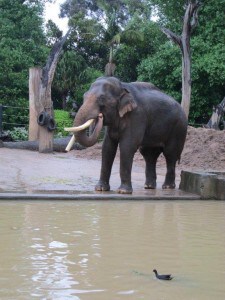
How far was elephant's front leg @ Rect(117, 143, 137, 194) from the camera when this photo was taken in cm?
858

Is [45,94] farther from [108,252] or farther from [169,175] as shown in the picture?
[108,252]

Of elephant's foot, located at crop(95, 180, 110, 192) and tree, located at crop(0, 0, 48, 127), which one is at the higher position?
tree, located at crop(0, 0, 48, 127)

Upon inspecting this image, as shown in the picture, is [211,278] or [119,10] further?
[119,10]

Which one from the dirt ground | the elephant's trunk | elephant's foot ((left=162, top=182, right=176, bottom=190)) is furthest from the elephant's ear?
the dirt ground

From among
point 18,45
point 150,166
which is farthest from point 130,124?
point 18,45

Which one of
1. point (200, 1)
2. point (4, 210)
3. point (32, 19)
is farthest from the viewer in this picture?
point (32, 19)

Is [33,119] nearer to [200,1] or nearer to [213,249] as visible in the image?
[200,1]

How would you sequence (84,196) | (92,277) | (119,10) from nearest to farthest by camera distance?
(92,277)
(84,196)
(119,10)

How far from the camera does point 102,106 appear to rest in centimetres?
857

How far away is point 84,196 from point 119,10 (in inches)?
1480

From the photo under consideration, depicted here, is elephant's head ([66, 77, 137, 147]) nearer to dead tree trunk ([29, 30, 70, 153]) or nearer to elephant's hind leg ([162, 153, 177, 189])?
elephant's hind leg ([162, 153, 177, 189])

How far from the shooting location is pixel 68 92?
3753cm

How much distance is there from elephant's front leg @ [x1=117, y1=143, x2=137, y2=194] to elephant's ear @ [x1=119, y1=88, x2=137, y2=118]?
1.47ft

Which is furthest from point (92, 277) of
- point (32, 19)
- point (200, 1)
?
point (32, 19)
